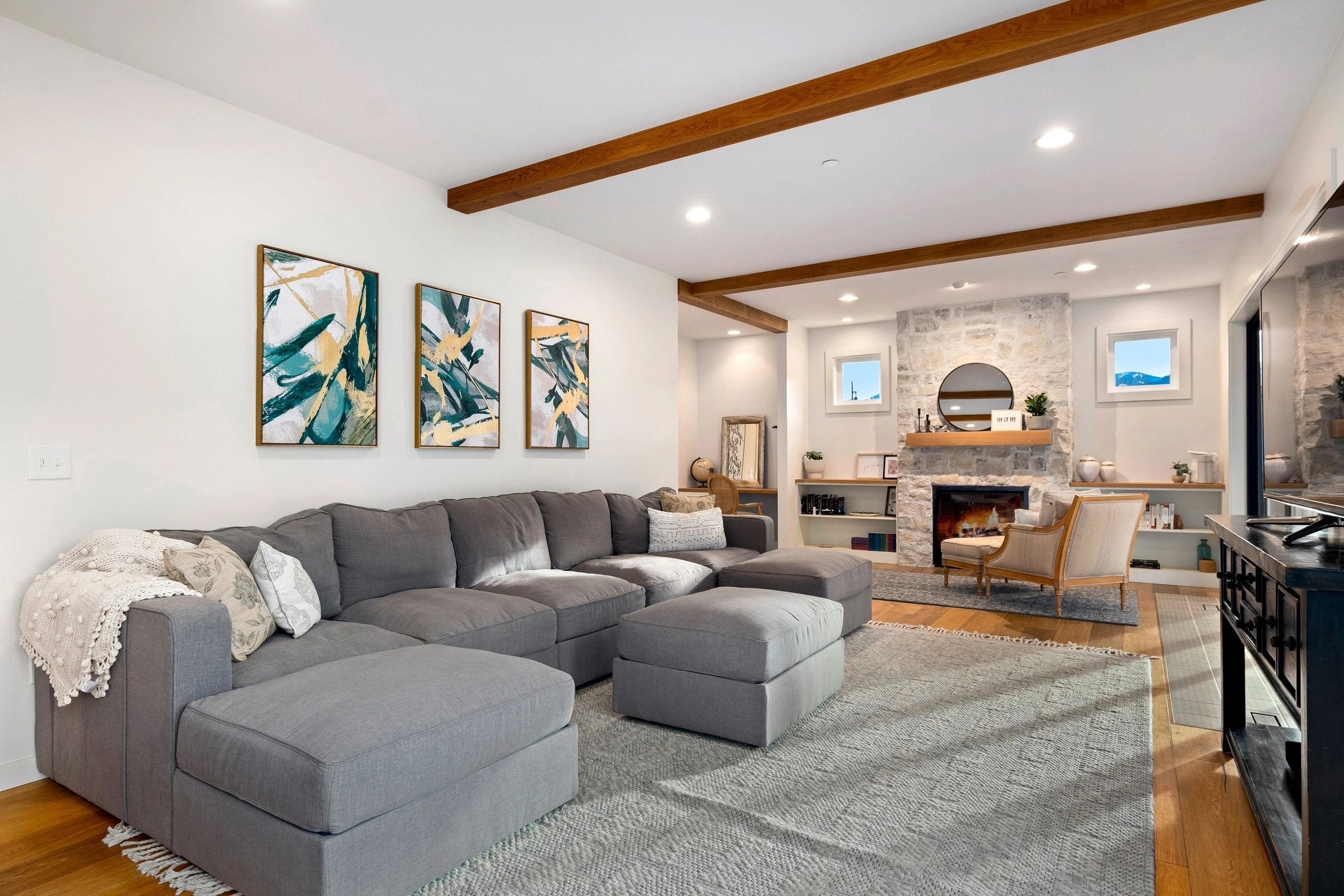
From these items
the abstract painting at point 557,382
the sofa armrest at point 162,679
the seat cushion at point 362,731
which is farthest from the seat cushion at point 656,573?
the sofa armrest at point 162,679

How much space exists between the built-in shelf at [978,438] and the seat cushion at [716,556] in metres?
2.99

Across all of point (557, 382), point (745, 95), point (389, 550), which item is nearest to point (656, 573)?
point (389, 550)

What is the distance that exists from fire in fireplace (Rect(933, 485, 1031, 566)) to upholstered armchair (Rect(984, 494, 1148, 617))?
181cm

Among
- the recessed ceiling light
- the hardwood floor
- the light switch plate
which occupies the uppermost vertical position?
the recessed ceiling light

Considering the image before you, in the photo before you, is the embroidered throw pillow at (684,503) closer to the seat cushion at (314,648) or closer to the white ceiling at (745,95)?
the white ceiling at (745,95)

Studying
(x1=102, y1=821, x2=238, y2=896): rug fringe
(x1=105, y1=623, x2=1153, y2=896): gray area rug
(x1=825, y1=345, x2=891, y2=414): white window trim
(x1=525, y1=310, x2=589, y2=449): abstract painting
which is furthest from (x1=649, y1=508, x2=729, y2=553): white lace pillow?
(x1=825, y1=345, x2=891, y2=414): white window trim

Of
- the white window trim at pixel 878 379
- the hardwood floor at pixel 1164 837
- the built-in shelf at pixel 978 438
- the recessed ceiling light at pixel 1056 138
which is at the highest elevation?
the recessed ceiling light at pixel 1056 138

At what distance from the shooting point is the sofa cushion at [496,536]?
145 inches

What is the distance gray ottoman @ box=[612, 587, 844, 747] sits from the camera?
2.71 metres

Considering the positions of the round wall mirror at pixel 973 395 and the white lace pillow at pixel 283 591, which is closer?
the white lace pillow at pixel 283 591

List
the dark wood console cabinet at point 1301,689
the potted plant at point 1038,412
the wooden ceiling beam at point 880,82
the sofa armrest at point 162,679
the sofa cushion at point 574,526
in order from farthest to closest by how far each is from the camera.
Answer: the potted plant at point 1038,412, the sofa cushion at point 574,526, the wooden ceiling beam at point 880,82, the sofa armrest at point 162,679, the dark wood console cabinet at point 1301,689

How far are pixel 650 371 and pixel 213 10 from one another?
3.70 meters

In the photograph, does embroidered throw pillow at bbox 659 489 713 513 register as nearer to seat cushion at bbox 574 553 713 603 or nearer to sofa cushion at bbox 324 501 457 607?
seat cushion at bbox 574 553 713 603

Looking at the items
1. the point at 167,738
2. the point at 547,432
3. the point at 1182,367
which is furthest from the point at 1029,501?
the point at 167,738
